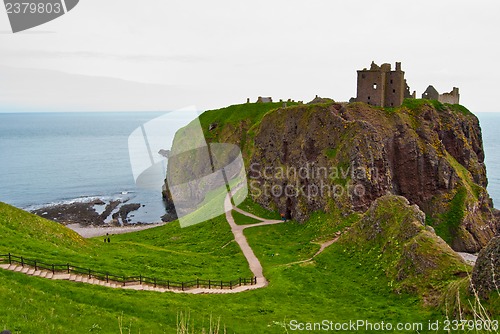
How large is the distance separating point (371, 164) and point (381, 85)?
64.4 ft

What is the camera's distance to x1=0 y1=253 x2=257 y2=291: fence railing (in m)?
32.6

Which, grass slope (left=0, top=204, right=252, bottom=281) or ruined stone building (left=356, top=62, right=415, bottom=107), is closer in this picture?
grass slope (left=0, top=204, right=252, bottom=281)

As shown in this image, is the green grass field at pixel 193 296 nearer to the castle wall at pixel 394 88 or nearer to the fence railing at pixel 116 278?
the fence railing at pixel 116 278

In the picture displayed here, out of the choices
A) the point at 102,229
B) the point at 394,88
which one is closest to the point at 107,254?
the point at 102,229

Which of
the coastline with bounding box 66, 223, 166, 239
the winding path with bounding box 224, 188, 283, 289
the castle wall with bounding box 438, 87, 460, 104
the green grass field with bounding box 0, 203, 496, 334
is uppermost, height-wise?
the castle wall with bounding box 438, 87, 460, 104

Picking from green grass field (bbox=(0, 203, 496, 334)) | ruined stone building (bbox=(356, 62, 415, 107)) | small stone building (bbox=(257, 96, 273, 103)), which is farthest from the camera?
small stone building (bbox=(257, 96, 273, 103))

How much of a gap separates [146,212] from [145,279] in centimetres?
8669

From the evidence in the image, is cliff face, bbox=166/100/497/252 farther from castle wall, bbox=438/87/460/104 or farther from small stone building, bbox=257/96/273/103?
small stone building, bbox=257/96/273/103

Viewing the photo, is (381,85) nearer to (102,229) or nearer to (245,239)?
(245,239)

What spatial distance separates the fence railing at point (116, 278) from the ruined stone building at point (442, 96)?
70757 mm

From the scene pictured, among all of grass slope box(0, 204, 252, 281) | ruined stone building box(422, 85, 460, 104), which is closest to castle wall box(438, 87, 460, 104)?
ruined stone building box(422, 85, 460, 104)

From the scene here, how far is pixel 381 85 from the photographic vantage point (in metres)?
78.6

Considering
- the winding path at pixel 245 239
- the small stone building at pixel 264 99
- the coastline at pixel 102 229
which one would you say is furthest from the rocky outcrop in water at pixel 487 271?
the small stone building at pixel 264 99

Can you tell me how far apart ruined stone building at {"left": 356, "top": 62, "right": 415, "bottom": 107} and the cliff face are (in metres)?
2.56
